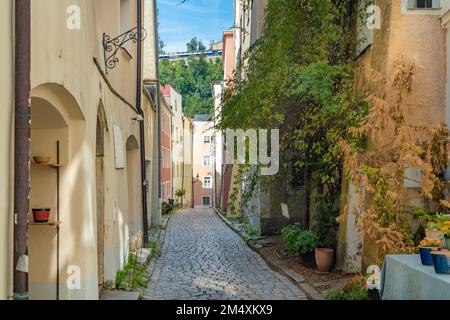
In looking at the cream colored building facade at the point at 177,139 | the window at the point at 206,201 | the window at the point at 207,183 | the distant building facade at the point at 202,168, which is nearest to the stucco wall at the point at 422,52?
the cream colored building facade at the point at 177,139

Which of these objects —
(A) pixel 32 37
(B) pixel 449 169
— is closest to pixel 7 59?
(A) pixel 32 37

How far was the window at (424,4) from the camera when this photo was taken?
25.0 ft

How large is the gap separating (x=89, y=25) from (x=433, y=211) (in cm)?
533

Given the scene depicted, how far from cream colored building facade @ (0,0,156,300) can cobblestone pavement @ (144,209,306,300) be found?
1320 millimetres

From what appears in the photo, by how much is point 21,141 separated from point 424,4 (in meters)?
6.27

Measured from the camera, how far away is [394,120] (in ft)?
23.6

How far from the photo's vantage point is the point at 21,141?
13.0 feet

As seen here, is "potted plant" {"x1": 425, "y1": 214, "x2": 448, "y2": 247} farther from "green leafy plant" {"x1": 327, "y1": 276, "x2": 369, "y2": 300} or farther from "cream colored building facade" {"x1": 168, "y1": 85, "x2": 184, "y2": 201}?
"cream colored building facade" {"x1": 168, "y1": 85, "x2": 184, "y2": 201}

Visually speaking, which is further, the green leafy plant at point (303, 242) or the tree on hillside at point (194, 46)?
the tree on hillside at point (194, 46)

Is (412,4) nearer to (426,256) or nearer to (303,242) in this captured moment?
(426,256)

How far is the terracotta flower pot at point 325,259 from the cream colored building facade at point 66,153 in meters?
3.81

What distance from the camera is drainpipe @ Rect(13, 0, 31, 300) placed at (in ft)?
12.8

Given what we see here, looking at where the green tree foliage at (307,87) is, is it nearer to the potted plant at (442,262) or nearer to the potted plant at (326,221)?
the potted plant at (326,221)

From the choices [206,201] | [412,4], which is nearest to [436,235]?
[412,4]
